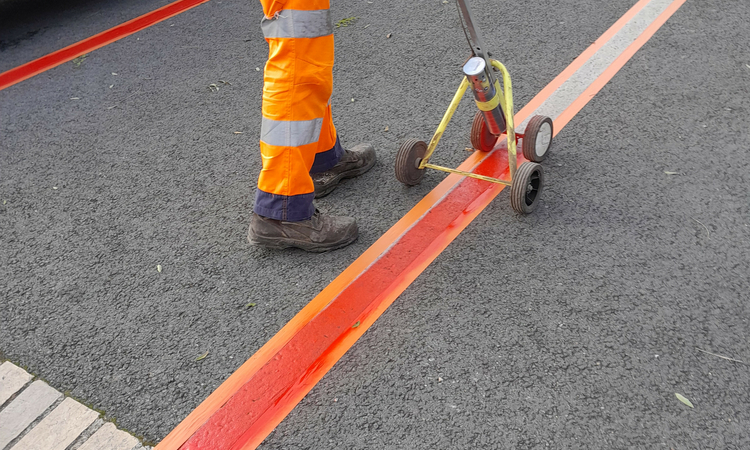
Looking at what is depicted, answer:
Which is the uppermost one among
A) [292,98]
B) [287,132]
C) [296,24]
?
[296,24]

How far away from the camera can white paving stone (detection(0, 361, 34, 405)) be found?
6.91ft

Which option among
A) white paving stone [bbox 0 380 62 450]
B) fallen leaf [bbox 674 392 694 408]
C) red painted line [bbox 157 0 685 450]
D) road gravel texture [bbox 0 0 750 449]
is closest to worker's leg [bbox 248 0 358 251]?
road gravel texture [bbox 0 0 750 449]

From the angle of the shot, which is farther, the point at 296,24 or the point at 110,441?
the point at 296,24

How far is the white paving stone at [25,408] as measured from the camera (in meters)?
1.97

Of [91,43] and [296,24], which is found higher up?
[296,24]

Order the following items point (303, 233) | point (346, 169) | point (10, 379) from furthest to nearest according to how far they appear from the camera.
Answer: point (346, 169) < point (303, 233) < point (10, 379)

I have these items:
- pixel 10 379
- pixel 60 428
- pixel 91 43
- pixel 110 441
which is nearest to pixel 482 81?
pixel 110 441

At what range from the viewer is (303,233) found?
259cm

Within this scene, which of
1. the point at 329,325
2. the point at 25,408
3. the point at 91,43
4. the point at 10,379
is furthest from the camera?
the point at 91,43

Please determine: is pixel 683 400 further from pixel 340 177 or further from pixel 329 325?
pixel 340 177

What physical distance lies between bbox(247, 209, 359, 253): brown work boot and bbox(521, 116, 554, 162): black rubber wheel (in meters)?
0.97

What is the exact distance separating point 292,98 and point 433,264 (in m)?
0.91

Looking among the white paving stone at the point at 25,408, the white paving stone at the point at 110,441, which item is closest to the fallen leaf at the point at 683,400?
the white paving stone at the point at 110,441

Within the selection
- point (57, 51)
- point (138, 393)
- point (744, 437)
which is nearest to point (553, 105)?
point (744, 437)
